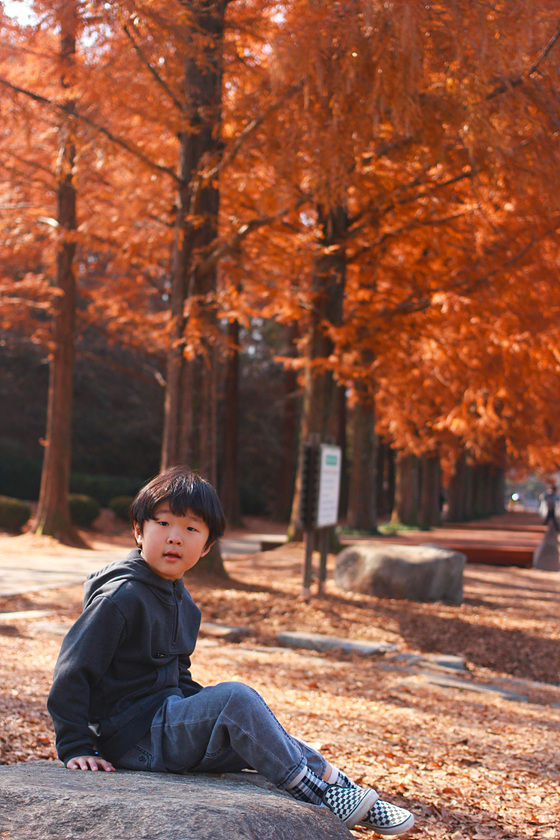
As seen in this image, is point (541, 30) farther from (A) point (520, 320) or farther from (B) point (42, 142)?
(B) point (42, 142)

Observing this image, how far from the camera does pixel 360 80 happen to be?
4.88m

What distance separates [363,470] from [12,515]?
25.2ft

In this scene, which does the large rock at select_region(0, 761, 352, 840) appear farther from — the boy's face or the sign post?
the sign post

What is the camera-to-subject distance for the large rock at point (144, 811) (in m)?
1.71

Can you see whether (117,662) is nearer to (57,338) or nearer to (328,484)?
(328,484)

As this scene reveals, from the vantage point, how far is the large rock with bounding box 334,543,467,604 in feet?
28.9

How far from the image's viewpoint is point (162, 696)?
2.53 metres

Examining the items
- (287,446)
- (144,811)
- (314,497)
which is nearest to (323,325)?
(314,497)

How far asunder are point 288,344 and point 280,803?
21.6m

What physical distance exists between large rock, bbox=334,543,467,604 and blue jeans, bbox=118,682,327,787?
21.4ft

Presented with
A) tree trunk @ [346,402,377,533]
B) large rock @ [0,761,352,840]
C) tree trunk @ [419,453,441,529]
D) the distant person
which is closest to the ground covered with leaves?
large rock @ [0,761,352,840]

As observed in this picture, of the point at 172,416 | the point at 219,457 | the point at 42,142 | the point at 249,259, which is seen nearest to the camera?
the point at 172,416

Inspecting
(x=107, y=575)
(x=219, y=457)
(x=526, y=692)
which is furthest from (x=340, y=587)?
(x=219, y=457)

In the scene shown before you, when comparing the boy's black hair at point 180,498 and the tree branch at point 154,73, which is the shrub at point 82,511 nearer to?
the tree branch at point 154,73
